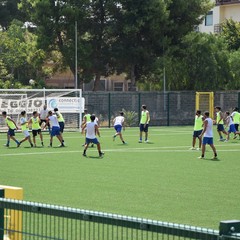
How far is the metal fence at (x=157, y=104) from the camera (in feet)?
177

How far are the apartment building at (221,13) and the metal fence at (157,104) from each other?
872 inches

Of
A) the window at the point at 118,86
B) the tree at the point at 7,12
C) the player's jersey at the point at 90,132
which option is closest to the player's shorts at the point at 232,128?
the player's jersey at the point at 90,132

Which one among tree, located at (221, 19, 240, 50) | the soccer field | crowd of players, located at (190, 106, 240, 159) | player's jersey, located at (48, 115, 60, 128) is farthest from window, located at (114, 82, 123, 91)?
player's jersey, located at (48, 115, 60, 128)

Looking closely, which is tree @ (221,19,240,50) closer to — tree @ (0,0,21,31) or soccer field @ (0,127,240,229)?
tree @ (0,0,21,31)

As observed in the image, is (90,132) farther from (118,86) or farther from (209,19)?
(209,19)

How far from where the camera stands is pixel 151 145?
3531 centimetres

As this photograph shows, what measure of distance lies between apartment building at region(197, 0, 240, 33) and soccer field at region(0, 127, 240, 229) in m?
45.2

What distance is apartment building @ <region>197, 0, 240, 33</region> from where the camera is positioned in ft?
259

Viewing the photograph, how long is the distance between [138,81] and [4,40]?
11.5 metres

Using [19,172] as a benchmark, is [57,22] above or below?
above

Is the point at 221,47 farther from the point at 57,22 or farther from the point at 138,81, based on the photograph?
the point at 57,22

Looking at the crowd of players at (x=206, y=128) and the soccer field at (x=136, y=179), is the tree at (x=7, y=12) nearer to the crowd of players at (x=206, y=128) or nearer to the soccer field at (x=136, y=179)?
the crowd of players at (x=206, y=128)

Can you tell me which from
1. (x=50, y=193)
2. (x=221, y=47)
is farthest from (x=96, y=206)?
(x=221, y=47)

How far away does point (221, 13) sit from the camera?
264 ft
